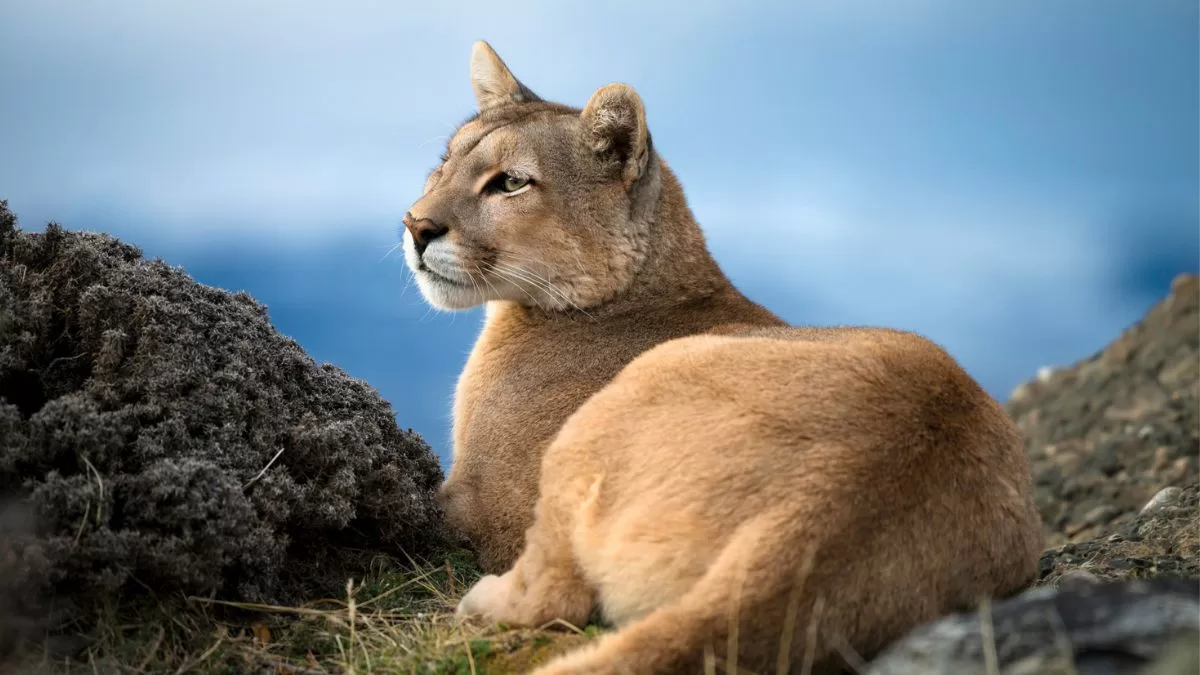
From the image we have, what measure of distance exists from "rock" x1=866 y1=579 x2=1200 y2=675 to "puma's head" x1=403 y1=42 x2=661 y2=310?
12.6 feet

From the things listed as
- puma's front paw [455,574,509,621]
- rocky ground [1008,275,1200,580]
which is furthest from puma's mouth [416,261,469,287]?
rocky ground [1008,275,1200,580]

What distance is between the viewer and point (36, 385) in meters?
6.23

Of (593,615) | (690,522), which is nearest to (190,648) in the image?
(593,615)

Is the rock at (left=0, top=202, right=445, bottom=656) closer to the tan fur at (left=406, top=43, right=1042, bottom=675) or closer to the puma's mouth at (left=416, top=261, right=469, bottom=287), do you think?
the tan fur at (left=406, top=43, right=1042, bottom=675)

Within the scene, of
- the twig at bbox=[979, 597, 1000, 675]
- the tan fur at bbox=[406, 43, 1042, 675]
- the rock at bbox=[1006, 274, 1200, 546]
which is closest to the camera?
the twig at bbox=[979, 597, 1000, 675]

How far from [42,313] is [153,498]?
147 centimetres

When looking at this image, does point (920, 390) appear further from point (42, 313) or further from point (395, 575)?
point (42, 313)

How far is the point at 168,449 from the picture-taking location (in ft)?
19.1

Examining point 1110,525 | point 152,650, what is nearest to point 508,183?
point 152,650

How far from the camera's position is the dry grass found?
5219mm

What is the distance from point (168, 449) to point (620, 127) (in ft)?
10.3

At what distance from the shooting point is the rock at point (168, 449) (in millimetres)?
5414

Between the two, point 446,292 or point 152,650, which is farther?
point 446,292

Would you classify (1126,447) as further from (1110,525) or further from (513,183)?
(513,183)
